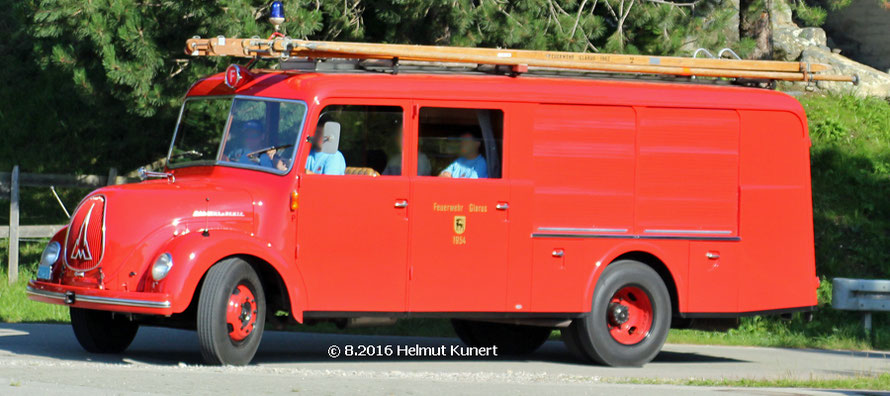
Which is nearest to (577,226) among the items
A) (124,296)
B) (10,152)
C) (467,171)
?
(467,171)

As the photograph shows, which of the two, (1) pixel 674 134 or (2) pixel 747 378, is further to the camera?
(1) pixel 674 134

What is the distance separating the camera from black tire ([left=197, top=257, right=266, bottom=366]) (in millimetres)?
9180

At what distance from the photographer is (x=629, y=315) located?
36.6ft

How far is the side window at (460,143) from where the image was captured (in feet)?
33.8

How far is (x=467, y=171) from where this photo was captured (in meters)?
10.5

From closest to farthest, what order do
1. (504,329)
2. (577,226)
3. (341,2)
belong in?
(577,226) → (504,329) → (341,2)

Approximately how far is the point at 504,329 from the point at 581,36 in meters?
5.10

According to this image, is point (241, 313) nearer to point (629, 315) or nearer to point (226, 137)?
point (226, 137)

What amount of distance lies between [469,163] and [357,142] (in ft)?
3.28

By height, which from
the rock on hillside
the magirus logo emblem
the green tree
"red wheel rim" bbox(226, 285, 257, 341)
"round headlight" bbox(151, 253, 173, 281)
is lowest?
"red wheel rim" bbox(226, 285, 257, 341)

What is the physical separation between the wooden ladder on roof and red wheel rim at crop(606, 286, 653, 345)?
2.01 m

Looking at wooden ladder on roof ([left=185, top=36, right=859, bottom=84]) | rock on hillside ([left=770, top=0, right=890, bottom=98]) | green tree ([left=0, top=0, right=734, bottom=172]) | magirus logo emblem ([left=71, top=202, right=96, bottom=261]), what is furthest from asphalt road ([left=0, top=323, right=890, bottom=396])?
rock on hillside ([left=770, top=0, right=890, bottom=98])

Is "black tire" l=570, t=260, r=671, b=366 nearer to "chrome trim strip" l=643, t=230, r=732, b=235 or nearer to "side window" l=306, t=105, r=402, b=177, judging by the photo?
"chrome trim strip" l=643, t=230, r=732, b=235

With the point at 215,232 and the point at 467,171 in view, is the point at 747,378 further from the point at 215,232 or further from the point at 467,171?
the point at 215,232
